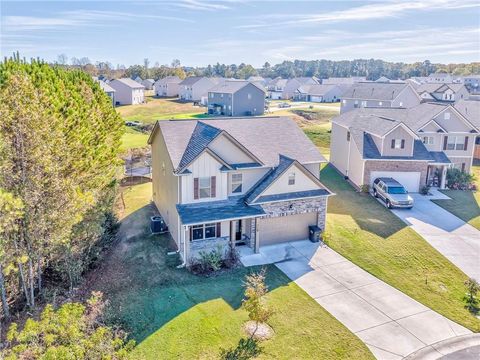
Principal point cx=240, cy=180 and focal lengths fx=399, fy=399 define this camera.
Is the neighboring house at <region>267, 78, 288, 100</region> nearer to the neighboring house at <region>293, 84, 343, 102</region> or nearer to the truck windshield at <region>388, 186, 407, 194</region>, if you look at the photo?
the neighboring house at <region>293, 84, 343, 102</region>

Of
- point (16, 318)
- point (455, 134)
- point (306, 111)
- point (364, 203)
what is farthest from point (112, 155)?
point (306, 111)

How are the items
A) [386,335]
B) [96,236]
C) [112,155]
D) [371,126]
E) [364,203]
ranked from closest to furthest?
[386,335] → [96,236] → [112,155] → [364,203] → [371,126]

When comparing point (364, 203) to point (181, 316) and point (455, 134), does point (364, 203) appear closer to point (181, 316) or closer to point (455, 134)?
point (455, 134)

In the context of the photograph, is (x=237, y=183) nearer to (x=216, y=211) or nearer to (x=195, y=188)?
(x=216, y=211)

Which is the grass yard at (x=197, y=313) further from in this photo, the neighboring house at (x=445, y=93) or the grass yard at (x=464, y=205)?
the neighboring house at (x=445, y=93)

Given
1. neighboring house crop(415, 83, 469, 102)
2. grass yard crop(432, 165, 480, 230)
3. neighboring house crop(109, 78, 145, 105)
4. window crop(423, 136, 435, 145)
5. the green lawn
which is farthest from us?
neighboring house crop(109, 78, 145, 105)

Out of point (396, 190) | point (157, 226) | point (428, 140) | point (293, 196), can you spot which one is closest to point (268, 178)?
point (293, 196)

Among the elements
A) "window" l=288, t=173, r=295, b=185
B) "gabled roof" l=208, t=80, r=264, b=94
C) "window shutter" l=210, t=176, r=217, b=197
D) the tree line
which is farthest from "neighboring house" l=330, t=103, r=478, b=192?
"gabled roof" l=208, t=80, r=264, b=94

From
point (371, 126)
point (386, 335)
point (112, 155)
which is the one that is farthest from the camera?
point (371, 126)
